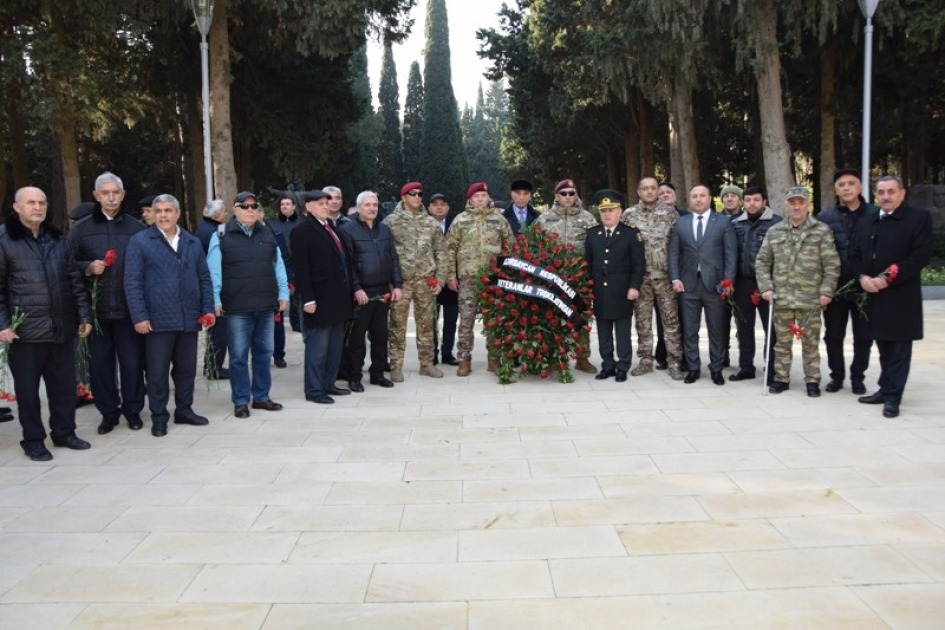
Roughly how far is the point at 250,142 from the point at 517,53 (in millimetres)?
8870

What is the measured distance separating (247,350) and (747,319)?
188 inches

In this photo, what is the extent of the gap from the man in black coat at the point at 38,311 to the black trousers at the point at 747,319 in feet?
19.2

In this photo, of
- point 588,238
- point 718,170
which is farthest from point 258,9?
point 718,170

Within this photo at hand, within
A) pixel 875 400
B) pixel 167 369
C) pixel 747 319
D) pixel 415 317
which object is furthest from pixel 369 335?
pixel 875 400

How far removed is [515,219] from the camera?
32.0 ft

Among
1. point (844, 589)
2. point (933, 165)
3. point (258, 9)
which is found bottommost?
point (844, 589)

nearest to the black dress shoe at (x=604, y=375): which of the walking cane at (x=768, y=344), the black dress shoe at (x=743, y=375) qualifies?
the black dress shoe at (x=743, y=375)

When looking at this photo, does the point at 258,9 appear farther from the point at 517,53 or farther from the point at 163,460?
the point at 163,460

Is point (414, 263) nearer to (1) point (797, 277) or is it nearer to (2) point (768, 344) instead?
(2) point (768, 344)

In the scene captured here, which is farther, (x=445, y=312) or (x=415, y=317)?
(x=445, y=312)

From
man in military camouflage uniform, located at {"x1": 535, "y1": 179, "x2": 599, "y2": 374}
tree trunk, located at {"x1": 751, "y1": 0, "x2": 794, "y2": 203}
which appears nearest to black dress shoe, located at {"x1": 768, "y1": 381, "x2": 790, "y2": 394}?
man in military camouflage uniform, located at {"x1": 535, "y1": 179, "x2": 599, "y2": 374}

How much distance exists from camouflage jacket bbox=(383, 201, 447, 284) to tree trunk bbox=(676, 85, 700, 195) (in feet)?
34.7

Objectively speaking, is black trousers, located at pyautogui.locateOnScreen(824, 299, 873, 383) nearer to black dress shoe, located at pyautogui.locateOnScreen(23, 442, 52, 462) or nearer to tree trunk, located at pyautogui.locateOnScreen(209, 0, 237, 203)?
black dress shoe, located at pyautogui.locateOnScreen(23, 442, 52, 462)

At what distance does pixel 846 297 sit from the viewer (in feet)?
22.9
